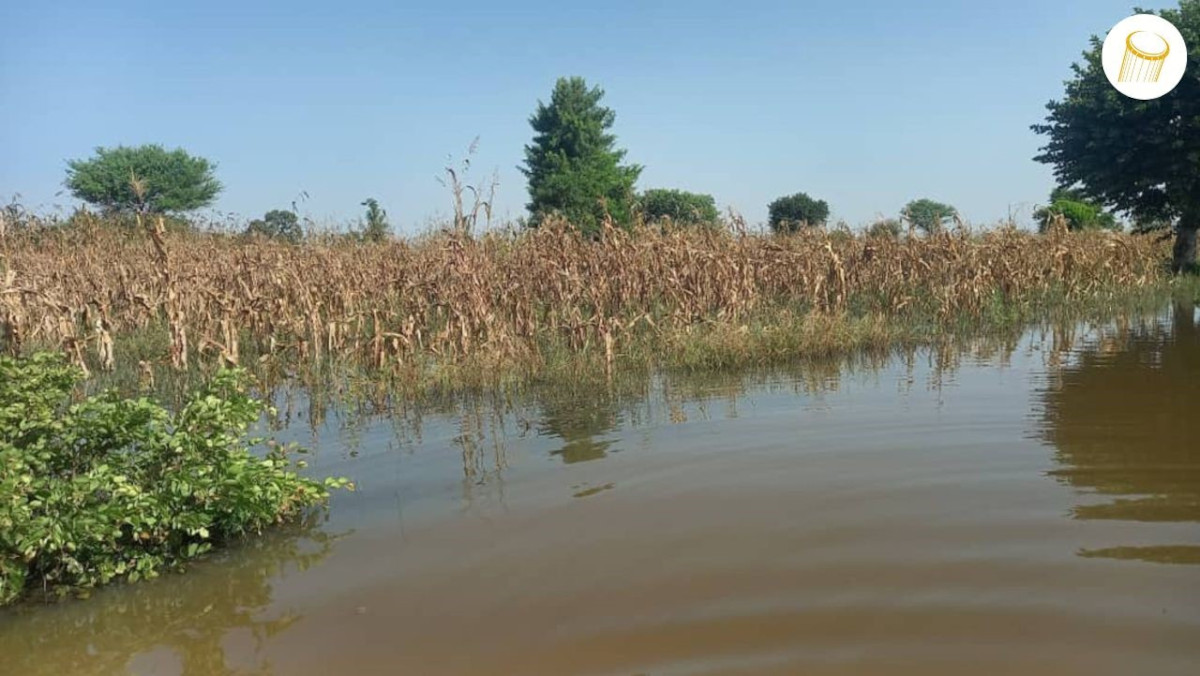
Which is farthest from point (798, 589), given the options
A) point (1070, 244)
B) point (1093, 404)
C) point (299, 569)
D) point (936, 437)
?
point (1070, 244)

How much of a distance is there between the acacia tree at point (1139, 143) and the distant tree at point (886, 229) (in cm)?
706

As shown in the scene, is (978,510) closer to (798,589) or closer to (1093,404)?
(798,589)

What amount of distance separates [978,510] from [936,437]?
4.53ft

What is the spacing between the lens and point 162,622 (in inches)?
122

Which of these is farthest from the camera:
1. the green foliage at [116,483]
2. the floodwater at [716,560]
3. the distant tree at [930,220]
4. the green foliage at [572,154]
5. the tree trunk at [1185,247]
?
the green foliage at [572,154]

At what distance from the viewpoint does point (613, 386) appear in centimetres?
713

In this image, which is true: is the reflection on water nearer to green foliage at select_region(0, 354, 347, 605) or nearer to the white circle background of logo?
green foliage at select_region(0, 354, 347, 605)

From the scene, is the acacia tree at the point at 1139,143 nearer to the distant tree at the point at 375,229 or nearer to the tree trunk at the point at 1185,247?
the tree trunk at the point at 1185,247

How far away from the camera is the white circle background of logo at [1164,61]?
1536cm

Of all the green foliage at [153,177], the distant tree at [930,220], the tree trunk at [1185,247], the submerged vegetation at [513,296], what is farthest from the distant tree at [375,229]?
the green foliage at [153,177]

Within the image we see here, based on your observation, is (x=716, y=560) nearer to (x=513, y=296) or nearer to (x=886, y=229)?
(x=513, y=296)

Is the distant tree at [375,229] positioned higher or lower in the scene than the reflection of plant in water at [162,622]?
higher

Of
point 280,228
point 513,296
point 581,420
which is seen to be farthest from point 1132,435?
point 280,228

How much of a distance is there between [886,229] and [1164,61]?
799 cm
